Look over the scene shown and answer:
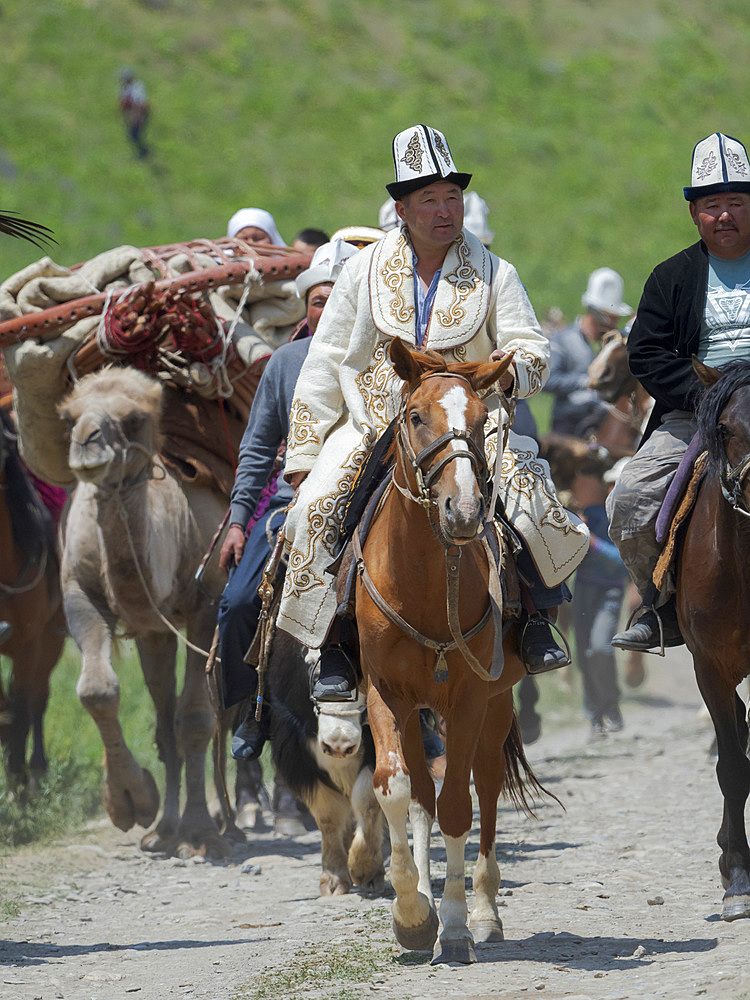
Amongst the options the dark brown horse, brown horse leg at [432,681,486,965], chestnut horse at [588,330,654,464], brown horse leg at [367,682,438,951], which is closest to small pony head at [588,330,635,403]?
chestnut horse at [588,330,654,464]

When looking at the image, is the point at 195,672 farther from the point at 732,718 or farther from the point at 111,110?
Result: the point at 111,110

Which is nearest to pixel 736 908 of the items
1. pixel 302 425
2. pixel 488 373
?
pixel 488 373

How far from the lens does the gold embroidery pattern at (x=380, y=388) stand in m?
6.30

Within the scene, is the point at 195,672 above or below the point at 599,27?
below

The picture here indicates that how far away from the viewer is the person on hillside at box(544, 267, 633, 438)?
1373 cm

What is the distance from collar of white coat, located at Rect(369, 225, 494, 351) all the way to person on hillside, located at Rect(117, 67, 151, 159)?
3967 cm

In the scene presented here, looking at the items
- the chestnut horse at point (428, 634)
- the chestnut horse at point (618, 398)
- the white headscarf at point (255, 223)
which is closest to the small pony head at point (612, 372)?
the chestnut horse at point (618, 398)

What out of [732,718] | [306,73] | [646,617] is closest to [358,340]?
[646,617]

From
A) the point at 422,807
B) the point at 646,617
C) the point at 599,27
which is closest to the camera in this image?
the point at 422,807

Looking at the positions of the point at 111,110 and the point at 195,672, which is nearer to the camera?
the point at 195,672

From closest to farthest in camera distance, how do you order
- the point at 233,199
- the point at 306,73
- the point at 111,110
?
1. the point at 233,199
2. the point at 111,110
3. the point at 306,73

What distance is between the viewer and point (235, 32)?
52094 mm

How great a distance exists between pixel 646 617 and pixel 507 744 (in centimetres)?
81

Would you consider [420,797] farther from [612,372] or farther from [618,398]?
[618,398]
